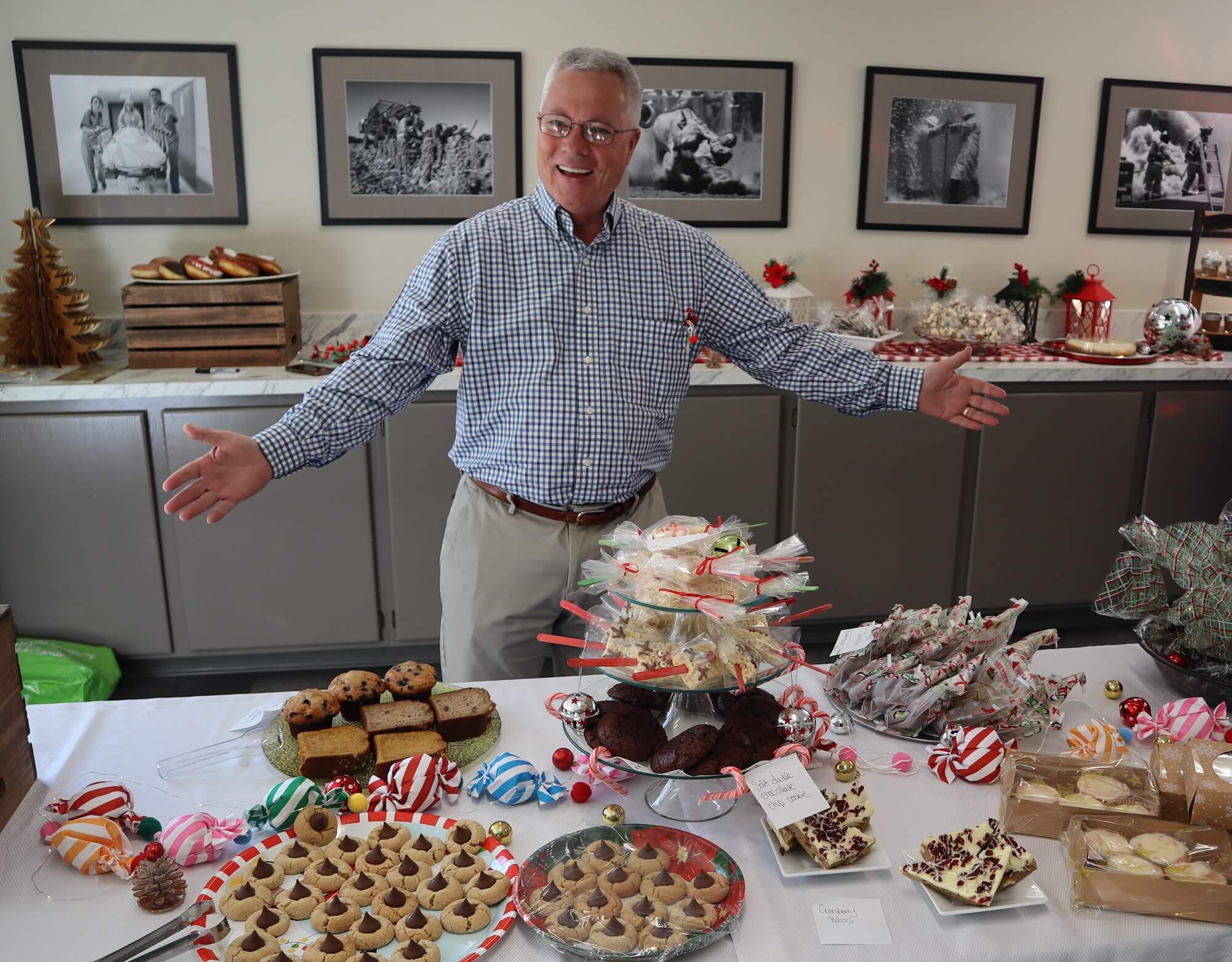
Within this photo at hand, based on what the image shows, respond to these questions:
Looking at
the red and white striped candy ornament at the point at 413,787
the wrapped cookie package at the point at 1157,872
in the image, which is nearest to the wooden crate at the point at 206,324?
the red and white striped candy ornament at the point at 413,787

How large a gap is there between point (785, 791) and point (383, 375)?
1035 millimetres

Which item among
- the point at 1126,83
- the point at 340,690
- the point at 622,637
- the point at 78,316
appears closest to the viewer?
the point at 622,637

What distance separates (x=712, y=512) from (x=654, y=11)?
5.54ft

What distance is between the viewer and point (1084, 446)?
→ 334 centimetres

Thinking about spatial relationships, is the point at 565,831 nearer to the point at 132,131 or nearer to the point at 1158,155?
the point at 132,131

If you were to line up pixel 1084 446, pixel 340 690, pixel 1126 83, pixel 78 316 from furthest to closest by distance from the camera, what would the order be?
1. pixel 1126 83
2. pixel 1084 446
3. pixel 78 316
4. pixel 340 690

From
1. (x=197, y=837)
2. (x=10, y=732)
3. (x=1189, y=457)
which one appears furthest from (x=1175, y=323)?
(x=10, y=732)

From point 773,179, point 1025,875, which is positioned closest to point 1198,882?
point 1025,875

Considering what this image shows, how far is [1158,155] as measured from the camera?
3.74 metres

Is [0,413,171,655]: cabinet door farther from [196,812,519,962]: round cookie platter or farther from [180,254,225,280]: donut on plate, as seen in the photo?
[196,812,519,962]: round cookie platter

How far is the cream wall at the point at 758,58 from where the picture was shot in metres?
3.20

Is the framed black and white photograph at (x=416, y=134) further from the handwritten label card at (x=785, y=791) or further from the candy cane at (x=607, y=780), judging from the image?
the handwritten label card at (x=785, y=791)

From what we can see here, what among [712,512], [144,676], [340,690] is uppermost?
[340,690]

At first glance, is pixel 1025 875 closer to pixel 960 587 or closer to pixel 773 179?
pixel 960 587
